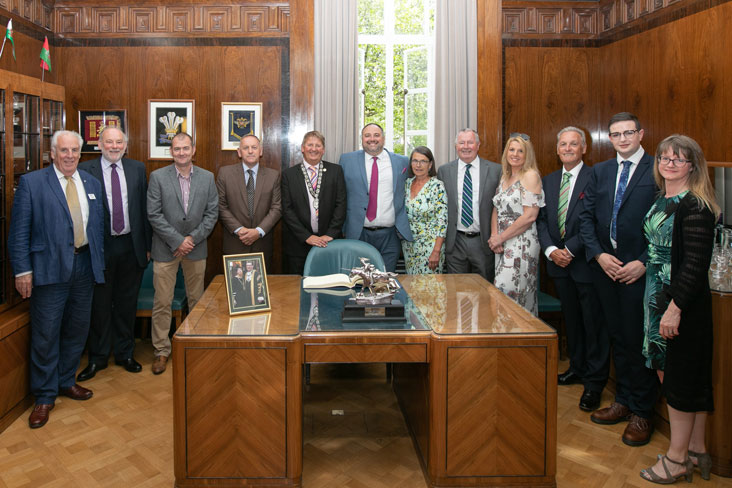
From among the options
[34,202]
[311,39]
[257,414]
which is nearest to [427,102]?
[311,39]

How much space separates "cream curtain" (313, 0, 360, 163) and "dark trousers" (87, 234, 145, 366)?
1.83 metres

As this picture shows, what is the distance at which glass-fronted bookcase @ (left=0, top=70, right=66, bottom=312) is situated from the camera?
3.39 meters

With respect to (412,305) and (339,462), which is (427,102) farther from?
(339,462)

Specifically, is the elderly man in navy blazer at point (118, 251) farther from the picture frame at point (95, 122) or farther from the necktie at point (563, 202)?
the necktie at point (563, 202)

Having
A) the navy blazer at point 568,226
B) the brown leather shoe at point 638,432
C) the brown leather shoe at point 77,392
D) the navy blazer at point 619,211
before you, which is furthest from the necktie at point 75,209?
the brown leather shoe at point 638,432

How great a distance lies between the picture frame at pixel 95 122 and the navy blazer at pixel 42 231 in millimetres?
1550

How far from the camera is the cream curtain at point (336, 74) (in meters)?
4.72

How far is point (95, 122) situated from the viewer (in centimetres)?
468

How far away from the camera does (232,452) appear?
2211 millimetres

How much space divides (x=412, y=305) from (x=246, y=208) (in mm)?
1922

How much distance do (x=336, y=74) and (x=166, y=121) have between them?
4.82 feet

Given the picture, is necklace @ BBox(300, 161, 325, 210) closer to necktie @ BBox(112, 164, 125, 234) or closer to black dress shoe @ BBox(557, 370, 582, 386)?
necktie @ BBox(112, 164, 125, 234)

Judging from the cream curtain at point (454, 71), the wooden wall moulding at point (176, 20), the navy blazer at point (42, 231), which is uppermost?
the wooden wall moulding at point (176, 20)

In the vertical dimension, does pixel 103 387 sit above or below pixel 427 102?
below
